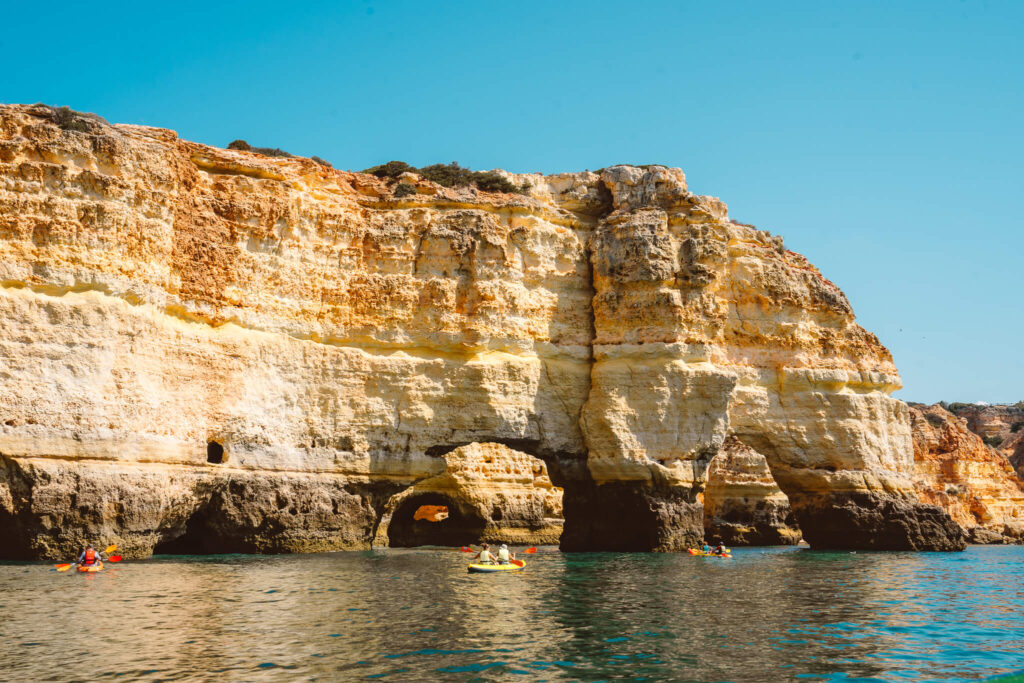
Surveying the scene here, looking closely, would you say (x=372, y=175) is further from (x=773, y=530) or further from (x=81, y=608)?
(x=773, y=530)

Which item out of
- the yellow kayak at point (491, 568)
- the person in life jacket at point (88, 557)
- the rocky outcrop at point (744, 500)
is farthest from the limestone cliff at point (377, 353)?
the rocky outcrop at point (744, 500)

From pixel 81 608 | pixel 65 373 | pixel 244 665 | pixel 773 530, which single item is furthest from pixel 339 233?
pixel 773 530

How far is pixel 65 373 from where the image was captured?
23812mm

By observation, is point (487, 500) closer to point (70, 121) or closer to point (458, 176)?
point (458, 176)

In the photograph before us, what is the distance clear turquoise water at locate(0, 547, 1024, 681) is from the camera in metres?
11.6

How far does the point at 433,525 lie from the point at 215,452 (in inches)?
806

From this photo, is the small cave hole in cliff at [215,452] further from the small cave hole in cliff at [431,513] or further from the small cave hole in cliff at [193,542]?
the small cave hole in cliff at [431,513]

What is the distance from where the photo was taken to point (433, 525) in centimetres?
4644

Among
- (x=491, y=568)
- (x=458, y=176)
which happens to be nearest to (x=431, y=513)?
(x=458, y=176)

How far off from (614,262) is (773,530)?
69.0ft

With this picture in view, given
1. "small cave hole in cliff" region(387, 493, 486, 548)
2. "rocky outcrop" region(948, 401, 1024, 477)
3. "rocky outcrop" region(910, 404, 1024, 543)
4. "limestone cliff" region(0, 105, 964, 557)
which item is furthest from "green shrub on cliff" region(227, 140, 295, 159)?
"rocky outcrop" region(948, 401, 1024, 477)

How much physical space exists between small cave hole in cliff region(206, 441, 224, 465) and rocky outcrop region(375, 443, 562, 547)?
41.5ft

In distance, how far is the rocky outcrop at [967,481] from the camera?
175 feet

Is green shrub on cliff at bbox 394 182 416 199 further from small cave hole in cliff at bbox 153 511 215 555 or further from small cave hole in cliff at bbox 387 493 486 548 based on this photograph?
small cave hole in cliff at bbox 387 493 486 548
